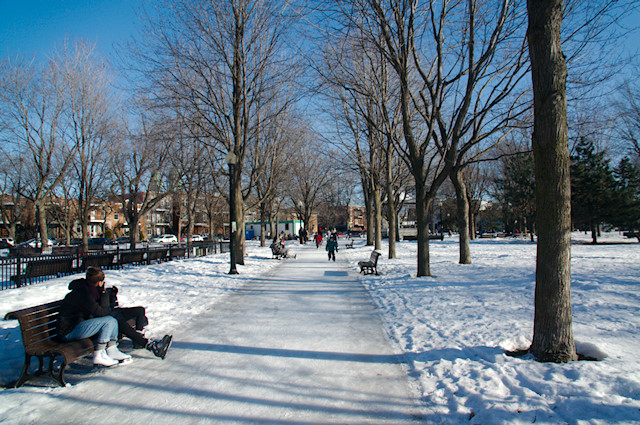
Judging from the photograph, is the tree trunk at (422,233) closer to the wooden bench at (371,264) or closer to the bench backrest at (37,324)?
the wooden bench at (371,264)

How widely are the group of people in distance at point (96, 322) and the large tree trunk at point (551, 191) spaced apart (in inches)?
191

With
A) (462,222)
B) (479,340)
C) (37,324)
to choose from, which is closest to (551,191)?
(479,340)

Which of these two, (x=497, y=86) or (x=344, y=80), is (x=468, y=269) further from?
(x=344, y=80)

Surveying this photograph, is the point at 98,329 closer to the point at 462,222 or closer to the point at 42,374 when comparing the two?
the point at 42,374

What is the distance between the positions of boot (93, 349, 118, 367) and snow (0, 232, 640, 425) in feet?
0.46

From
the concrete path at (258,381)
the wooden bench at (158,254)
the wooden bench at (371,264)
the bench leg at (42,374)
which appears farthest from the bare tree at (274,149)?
the bench leg at (42,374)

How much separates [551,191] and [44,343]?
6295 millimetres

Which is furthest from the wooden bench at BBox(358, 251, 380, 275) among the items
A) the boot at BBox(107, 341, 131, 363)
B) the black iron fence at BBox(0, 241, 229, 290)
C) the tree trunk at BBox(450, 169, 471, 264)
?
the black iron fence at BBox(0, 241, 229, 290)

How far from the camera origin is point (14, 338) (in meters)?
5.57

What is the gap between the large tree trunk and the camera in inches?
166

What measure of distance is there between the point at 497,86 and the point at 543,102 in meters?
8.05

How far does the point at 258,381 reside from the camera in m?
4.12

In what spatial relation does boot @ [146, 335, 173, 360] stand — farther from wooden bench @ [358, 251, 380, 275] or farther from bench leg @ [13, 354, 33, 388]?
wooden bench @ [358, 251, 380, 275]

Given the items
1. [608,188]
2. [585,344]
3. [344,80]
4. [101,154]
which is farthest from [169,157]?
[608,188]
